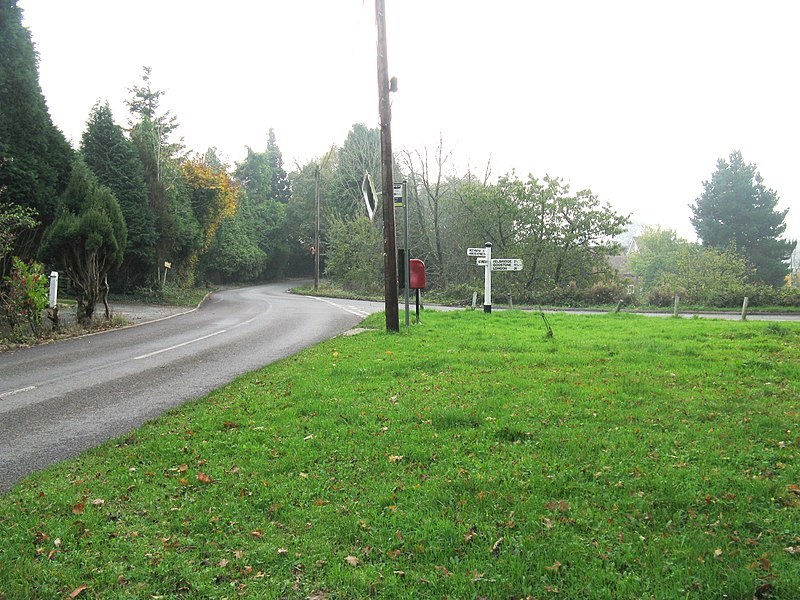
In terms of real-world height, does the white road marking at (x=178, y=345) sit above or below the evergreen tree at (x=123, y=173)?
below

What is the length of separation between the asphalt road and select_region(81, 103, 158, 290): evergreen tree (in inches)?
582

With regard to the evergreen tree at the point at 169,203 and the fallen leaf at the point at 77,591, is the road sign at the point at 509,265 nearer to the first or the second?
the fallen leaf at the point at 77,591

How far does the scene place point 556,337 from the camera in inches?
458

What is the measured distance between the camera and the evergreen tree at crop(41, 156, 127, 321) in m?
15.6

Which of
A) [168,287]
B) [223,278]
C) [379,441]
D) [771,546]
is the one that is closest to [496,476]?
[379,441]

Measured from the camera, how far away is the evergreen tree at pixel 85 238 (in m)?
15.6

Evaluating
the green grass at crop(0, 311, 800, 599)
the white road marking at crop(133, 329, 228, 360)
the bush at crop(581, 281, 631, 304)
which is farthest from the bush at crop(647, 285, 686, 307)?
the green grass at crop(0, 311, 800, 599)

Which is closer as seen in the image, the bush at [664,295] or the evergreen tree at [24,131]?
the evergreen tree at [24,131]

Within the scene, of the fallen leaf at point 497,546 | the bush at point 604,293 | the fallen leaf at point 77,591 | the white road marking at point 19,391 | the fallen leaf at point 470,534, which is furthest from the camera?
the bush at point 604,293

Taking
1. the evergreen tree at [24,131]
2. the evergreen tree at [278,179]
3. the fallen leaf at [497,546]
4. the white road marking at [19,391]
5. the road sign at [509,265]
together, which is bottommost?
the white road marking at [19,391]

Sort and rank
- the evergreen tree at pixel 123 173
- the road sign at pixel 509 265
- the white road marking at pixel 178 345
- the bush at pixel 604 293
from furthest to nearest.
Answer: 1. the evergreen tree at pixel 123 173
2. the bush at pixel 604 293
3. the road sign at pixel 509 265
4. the white road marking at pixel 178 345

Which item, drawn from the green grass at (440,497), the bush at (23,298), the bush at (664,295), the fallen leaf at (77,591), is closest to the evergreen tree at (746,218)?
the bush at (664,295)

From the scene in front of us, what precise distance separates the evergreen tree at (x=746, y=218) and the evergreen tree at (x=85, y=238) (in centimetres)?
4751

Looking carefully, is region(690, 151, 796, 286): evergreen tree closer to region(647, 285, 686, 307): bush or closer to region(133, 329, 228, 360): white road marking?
region(647, 285, 686, 307): bush
